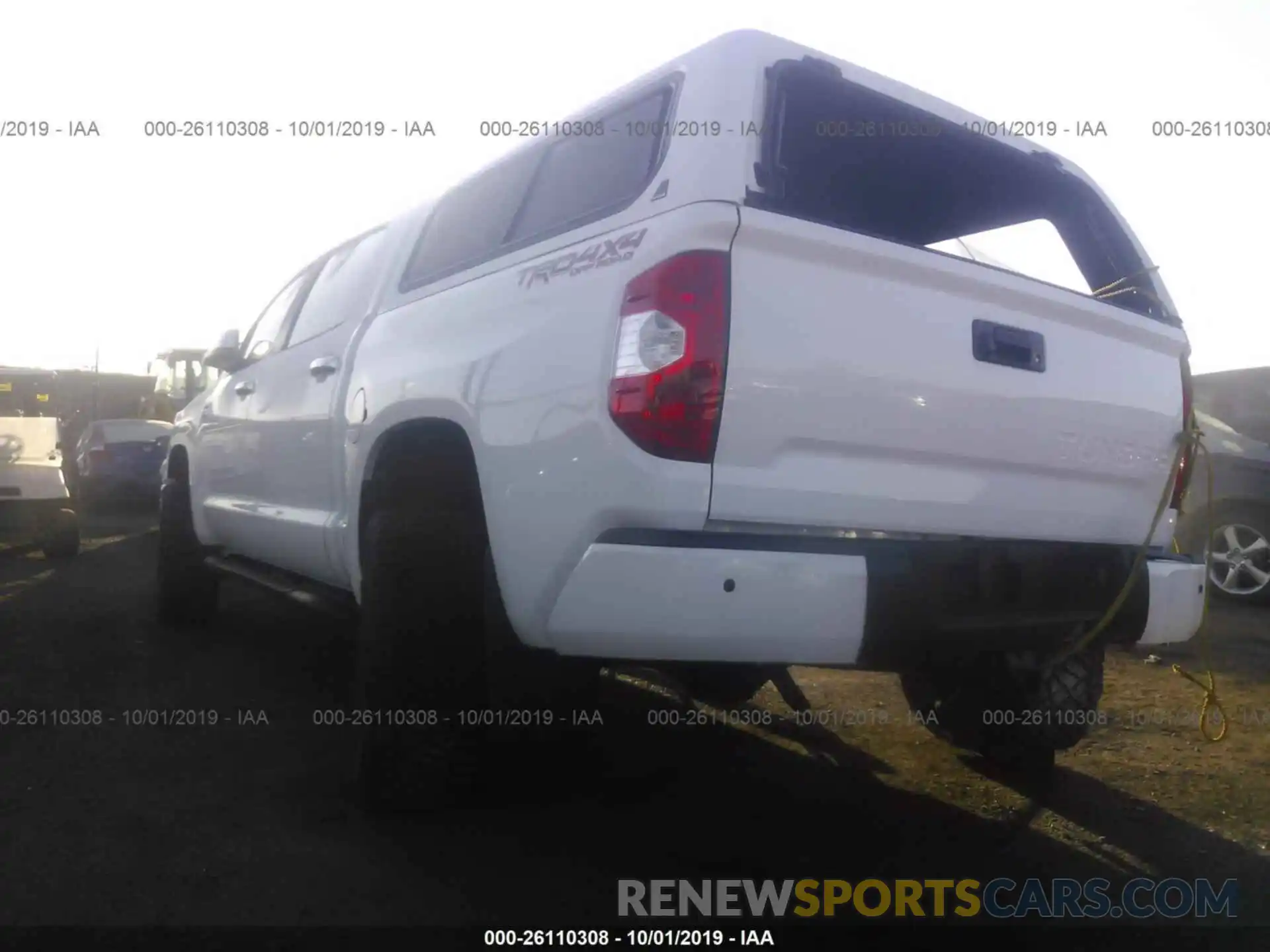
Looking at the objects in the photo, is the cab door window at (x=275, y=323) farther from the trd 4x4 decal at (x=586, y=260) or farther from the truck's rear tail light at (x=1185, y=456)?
the truck's rear tail light at (x=1185, y=456)

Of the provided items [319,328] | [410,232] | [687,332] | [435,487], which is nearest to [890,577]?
[687,332]

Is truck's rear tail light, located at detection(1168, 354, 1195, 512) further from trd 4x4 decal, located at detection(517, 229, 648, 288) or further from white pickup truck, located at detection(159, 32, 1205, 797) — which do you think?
trd 4x4 decal, located at detection(517, 229, 648, 288)

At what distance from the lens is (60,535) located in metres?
9.16

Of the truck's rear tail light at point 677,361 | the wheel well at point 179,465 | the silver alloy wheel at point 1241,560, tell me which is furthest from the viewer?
the silver alloy wheel at point 1241,560

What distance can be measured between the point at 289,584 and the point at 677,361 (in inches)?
106

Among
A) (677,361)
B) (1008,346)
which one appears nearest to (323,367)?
(677,361)

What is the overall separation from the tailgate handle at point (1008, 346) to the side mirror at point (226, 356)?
3.96 meters

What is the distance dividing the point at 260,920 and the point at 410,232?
2.38 metres

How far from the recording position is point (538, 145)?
313 cm

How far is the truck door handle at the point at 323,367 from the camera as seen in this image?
3.87 metres

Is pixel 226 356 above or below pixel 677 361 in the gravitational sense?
above

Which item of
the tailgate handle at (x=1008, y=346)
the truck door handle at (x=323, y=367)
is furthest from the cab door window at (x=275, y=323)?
the tailgate handle at (x=1008, y=346)

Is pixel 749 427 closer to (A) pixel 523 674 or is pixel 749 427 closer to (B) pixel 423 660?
(A) pixel 523 674

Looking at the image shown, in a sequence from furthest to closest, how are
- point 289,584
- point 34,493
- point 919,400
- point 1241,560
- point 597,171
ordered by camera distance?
1. point 34,493
2. point 1241,560
3. point 289,584
4. point 597,171
5. point 919,400
